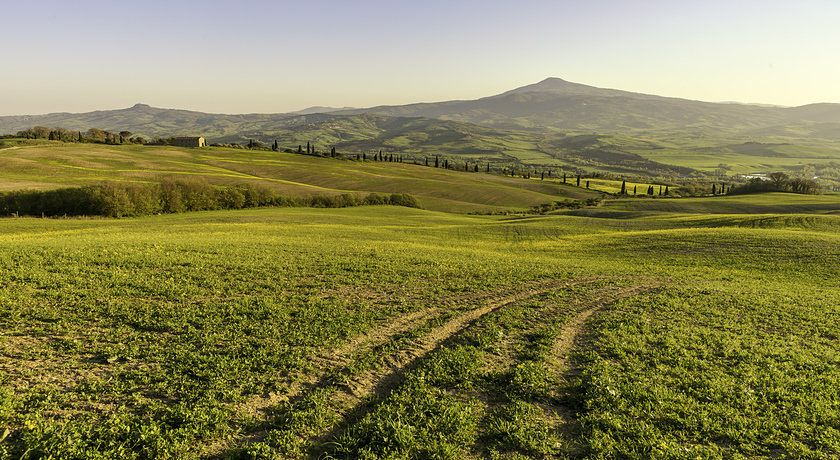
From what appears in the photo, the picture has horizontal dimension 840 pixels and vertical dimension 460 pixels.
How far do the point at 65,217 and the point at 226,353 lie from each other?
201ft

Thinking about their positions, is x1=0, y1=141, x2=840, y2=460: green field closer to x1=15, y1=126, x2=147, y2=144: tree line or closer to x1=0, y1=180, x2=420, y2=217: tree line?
x1=0, y1=180, x2=420, y2=217: tree line

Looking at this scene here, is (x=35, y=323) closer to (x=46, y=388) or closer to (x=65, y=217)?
(x=46, y=388)

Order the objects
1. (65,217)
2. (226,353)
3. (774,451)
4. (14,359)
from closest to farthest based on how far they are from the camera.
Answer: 1. (774,451)
2. (14,359)
3. (226,353)
4. (65,217)

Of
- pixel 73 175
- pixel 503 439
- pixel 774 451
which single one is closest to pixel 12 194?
pixel 73 175

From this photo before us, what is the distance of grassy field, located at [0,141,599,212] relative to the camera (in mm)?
93812

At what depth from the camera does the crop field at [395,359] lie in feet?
35.3

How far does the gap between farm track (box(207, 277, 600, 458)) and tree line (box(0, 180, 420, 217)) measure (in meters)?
61.0

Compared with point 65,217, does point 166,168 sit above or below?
above

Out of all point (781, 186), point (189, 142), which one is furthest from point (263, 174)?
point (781, 186)

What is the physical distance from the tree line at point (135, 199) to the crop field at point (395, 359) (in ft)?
127

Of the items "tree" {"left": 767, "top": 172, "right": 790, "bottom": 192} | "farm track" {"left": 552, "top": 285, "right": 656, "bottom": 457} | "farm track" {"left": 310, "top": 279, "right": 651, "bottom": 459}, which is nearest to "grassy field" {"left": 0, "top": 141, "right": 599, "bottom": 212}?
"tree" {"left": 767, "top": 172, "right": 790, "bottom": 192}

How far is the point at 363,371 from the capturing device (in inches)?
565

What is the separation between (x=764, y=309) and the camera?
76.9 feet

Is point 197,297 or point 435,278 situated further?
point 435,278
